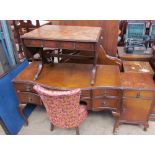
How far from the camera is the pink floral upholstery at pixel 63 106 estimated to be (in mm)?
1424

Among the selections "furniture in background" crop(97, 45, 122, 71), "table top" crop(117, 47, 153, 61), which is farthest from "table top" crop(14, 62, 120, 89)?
"table top" crop(117, 47, 153, 61)

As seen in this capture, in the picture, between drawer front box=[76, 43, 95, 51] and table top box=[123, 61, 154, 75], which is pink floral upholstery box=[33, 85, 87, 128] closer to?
drawer front box=[76, 43, 95, 51]

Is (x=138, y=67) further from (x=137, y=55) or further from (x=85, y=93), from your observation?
(x=85, y=93)

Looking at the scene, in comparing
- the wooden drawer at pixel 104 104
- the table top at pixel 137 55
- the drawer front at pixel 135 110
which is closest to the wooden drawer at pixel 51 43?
the wooden drawer at pixel 104 104

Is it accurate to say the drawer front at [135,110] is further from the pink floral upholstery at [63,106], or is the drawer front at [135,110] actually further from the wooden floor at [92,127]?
the pink floral upholstery at [63,106]

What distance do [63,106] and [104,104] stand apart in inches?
20.8

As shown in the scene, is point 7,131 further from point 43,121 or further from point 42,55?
point 42,55

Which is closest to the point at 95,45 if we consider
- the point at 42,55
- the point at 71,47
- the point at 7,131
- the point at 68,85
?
the point at 71,47

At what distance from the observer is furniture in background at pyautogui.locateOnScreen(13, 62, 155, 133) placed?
5.50ft

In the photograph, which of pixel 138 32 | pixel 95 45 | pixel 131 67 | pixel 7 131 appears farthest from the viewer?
pixel 138 32

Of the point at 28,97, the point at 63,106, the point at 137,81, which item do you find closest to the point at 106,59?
the point at 137,81

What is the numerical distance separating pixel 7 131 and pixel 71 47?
4.32ft

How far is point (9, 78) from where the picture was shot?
1.91 meters

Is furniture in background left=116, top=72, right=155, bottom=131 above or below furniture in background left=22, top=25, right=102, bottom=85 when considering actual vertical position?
below
